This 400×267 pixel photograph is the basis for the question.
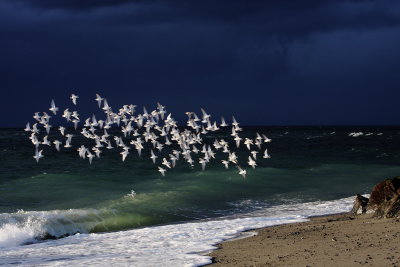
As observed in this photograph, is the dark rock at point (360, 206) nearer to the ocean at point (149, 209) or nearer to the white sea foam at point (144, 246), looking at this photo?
the white sea foam at point (144, 246)

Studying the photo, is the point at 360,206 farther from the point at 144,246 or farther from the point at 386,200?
the point at 144,246

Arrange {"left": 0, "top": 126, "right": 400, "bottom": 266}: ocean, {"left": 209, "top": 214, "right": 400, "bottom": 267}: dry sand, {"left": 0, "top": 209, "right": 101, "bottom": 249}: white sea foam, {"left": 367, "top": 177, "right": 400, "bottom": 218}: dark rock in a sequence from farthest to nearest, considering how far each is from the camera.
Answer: {"left": 0, "top": 209, "right": 101, "bottom": 249}: white sea foam
{"left": 367, "top": 177, "right": 400, "bottom": 218}: dark rock
{"left": 0, "top": 126, "right": 400, "bottom": 266}: ocean
{"left": 209, "top": 214, "right": 400, "bottom": 267}: dry sand

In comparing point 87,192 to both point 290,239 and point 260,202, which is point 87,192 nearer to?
point 260,202

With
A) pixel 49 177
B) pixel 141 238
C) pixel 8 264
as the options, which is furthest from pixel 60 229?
pixel 49 177

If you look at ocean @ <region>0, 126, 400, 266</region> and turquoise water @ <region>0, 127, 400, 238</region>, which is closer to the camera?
ocean @ <region>0, 126, 400, 266</region>

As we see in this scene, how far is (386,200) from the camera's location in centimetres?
1452

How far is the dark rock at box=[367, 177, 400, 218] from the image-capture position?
14.0 metres

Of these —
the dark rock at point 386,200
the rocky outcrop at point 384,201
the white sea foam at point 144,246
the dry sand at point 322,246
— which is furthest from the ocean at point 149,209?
the dark rock at point 386,200

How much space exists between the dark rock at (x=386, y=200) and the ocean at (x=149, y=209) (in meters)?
2.57

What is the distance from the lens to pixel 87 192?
28.4 m

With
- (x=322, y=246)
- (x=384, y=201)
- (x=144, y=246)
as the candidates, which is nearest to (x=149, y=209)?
(x=144, y=246)

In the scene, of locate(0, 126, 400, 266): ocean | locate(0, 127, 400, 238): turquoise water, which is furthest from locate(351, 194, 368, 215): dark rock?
locate(0, 127, 400, 238): turquoise water

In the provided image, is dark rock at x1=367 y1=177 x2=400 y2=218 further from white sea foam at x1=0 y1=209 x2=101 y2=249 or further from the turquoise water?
white sea foam at x1=0 y1=209 x2=101 y2=249

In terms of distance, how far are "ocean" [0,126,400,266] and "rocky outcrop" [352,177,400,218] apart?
218 centimetres
